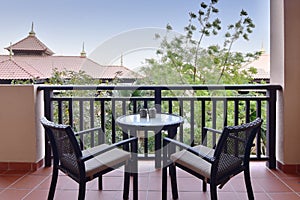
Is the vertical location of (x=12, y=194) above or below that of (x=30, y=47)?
below

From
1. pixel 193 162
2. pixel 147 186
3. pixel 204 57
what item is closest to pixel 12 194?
pixel 147 186

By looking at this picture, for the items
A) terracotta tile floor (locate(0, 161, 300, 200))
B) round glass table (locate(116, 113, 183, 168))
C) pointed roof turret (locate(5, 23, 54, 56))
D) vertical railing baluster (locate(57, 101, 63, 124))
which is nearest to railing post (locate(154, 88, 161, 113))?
round glass table (locate(116, 113, 183, 168))

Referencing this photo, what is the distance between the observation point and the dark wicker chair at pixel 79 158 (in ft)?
5.93

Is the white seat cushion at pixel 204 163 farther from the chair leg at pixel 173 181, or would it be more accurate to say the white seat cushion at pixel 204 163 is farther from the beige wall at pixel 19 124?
the beige wall at pixel 19 124

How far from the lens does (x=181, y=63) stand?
4.99 meters

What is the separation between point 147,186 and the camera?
2.59 metres

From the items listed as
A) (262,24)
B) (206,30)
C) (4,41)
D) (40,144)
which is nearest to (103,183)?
(40,144)

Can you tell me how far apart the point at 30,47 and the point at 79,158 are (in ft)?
19.3

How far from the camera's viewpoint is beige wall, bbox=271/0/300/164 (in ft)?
9.11

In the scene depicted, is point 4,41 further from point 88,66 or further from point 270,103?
point 270,103

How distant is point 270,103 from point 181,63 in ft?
7.36

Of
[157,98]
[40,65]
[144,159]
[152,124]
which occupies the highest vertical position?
[40,65]

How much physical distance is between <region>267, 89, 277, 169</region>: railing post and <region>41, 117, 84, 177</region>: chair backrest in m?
Result: 2.11

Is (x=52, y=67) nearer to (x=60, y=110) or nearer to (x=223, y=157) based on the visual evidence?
(x=60, y=110)
